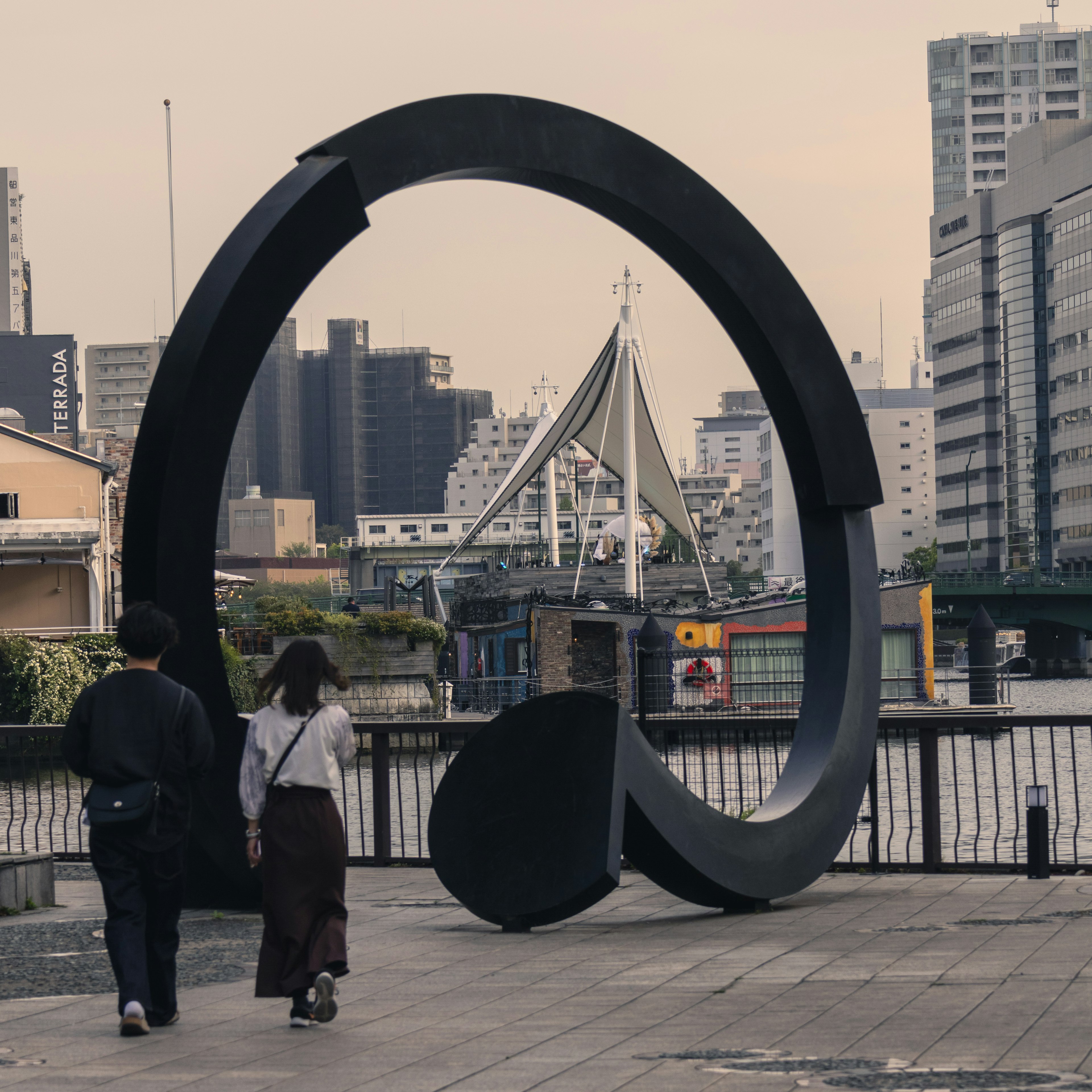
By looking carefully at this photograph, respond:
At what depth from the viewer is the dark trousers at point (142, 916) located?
5.47m

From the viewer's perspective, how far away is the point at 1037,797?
936 cm

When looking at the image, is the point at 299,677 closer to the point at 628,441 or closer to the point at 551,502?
the point at 628,441

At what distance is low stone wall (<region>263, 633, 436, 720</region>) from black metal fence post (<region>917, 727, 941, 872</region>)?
26880mm

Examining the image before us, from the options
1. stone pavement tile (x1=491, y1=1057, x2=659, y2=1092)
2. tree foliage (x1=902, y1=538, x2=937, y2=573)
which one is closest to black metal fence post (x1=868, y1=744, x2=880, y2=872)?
stone pavement tile (x1=491, y1=1057, x2=659, y2=1092)

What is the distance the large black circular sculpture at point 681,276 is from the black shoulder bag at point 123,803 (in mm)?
2385

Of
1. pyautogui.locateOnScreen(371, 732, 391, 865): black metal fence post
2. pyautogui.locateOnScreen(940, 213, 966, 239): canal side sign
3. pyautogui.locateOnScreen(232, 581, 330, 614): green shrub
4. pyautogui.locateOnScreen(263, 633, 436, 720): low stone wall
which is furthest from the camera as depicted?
pyautogui.locateOnScreen(232, 581, 330, 614): green shrub

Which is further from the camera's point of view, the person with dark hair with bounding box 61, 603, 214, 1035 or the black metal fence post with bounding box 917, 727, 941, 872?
the black metal fence post with bounding box 917, 727, 941, 872

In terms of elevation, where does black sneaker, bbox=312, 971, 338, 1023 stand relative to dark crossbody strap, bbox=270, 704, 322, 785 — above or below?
below

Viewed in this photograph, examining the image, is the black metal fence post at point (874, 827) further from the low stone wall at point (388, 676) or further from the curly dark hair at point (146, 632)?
the low stone wall at point (388, 676)

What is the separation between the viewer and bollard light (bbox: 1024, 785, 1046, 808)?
30.5ft

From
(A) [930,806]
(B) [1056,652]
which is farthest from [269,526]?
(A) [930,806]

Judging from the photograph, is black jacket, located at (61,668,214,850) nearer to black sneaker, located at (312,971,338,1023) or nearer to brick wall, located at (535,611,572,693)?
black sneaker, located at (312,971,338,1023)

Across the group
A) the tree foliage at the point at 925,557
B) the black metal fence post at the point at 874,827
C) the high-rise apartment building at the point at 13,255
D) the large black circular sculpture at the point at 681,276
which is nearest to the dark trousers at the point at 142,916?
the large black circular sculpture at the point at 681,276

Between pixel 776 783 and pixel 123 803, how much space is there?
646cm
